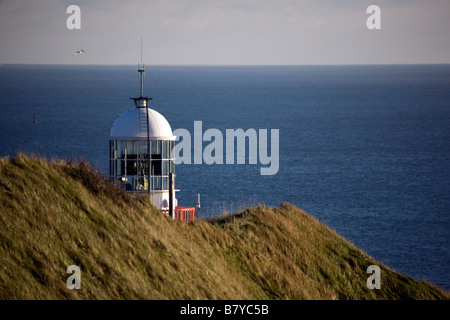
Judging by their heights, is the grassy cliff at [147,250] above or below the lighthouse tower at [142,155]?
below

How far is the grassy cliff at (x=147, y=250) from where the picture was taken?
16172 mm

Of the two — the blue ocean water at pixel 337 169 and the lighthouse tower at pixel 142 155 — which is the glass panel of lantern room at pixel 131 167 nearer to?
the lighthouse tower at pixel 142 155

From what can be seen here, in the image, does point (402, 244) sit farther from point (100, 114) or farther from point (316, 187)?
point (100, 114)

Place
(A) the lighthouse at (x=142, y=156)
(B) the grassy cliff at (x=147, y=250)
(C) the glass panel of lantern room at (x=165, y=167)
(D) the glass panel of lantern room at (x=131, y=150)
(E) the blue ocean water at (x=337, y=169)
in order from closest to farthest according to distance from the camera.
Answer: (B) the grassy cliff at (x=147, y=250)
(A) the lighthouse at (x=142, y=156)
(D) the glass panel of lantern room at (x=131, y=150)
(C) the glass panel of lantern room at (x=165, y=167)
(E) the blue ocean water at (x=337, y=169)

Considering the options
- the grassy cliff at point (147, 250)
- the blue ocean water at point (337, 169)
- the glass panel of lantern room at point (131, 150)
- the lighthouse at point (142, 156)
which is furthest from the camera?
the blue ocean water at point (337, 169)

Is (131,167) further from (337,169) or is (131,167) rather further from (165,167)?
(337,169)

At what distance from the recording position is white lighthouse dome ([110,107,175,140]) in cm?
2547

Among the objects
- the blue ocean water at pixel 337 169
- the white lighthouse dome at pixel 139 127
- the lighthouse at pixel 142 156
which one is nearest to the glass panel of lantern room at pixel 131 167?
the lighthouse at pixel 142 156

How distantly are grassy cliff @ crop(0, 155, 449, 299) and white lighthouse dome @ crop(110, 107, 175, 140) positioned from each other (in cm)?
388

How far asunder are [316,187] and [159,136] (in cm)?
5983

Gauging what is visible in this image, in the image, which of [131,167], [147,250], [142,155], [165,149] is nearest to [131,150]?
[142,155]

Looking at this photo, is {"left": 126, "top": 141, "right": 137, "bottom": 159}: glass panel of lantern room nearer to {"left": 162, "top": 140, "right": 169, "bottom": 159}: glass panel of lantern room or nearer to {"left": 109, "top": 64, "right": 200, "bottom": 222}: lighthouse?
{"left": 109, "top": 64, "right": 200, "bottom": 222}: lighthouse

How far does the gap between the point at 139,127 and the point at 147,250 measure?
780 centimetres
